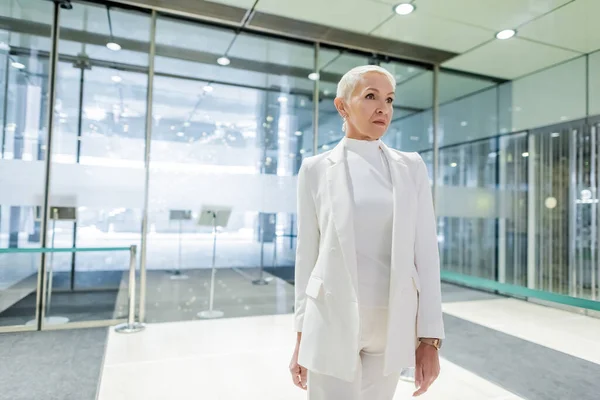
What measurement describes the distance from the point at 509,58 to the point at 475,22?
132 centimetres

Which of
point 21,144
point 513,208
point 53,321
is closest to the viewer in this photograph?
point 21,144

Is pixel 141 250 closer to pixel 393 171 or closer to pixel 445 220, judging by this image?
pixel 393 171

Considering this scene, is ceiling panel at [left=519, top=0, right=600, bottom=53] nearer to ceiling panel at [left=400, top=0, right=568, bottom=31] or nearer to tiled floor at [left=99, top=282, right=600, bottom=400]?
ceiling panel at [left=400, top=0, right=568, bottom=31]

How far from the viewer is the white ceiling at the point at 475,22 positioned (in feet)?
14.2

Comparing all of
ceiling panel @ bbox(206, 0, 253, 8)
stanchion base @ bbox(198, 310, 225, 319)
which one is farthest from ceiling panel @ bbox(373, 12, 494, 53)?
stanchion base @ bbox(198, 310, 225, 319)

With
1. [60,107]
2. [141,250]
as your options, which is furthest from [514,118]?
[60,107]

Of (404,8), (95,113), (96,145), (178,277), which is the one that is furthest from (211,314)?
(404,8)

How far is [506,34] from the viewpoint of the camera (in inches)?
195

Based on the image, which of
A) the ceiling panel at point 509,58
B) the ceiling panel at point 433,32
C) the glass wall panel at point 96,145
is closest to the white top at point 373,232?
the glass wall panel at point 96,145

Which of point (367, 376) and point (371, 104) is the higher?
point (371, 104)

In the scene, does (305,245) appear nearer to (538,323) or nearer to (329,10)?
(329,10)

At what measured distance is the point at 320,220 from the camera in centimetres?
126

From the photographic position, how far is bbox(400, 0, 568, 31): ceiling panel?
4258mm

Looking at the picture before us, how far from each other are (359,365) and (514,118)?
6.30 meters
